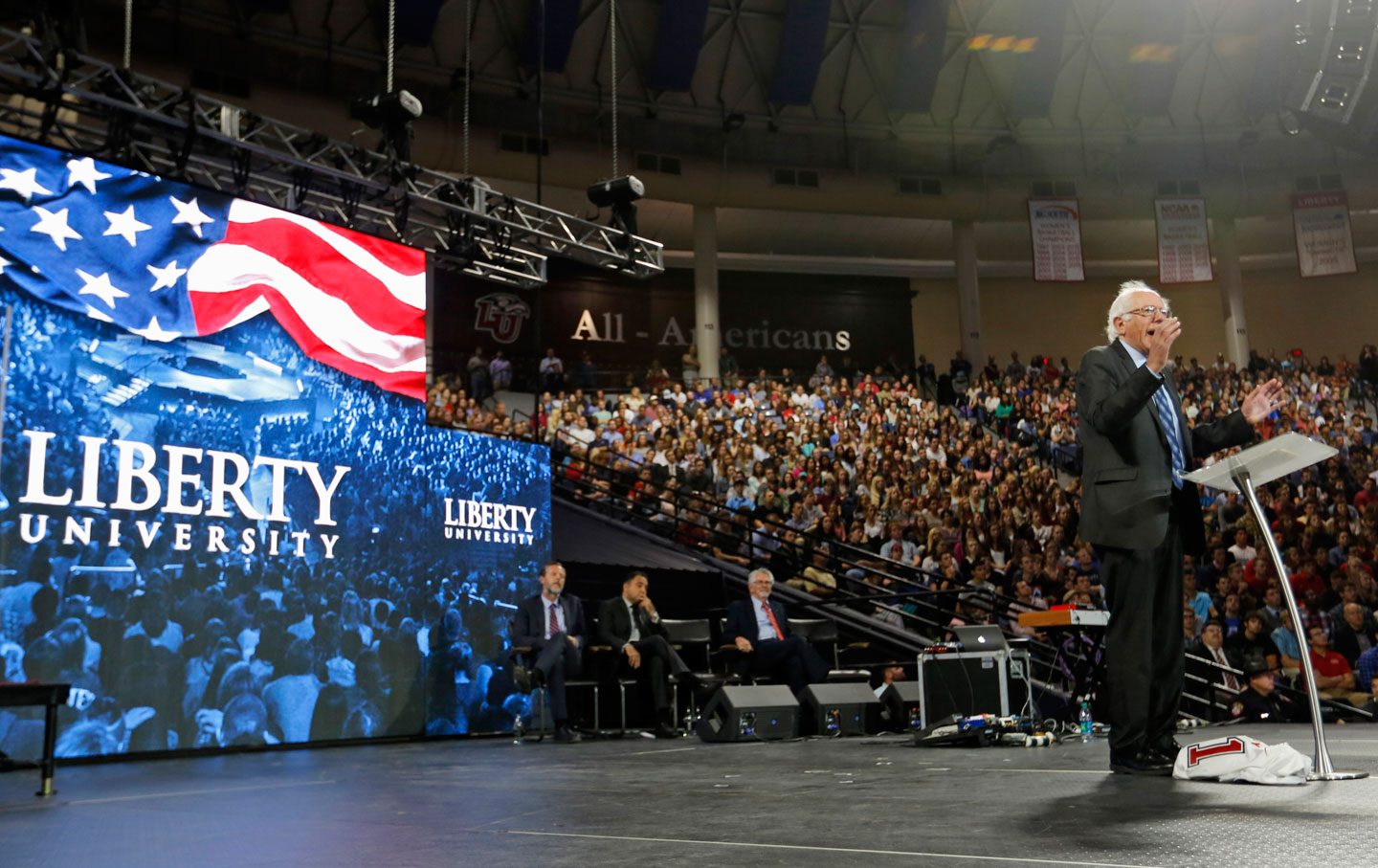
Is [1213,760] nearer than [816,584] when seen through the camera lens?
Yes

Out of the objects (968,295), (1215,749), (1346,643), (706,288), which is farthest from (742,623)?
(968,295)

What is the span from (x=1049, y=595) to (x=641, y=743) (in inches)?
192

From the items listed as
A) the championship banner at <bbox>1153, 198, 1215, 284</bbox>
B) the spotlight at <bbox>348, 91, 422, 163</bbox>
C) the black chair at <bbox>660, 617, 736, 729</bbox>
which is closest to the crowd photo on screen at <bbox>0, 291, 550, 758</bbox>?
the black chair at <bbox>660, 617, 736, 729</bbox>

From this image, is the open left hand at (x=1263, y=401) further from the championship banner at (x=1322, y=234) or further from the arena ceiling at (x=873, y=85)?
the championship banner at (x=1322, y=234)

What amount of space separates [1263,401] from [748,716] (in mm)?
4421

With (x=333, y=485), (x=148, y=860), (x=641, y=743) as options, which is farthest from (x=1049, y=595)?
(x=148, y=860)

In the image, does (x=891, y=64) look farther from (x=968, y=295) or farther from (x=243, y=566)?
(x=243, y=566)

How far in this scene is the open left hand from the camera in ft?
11.1

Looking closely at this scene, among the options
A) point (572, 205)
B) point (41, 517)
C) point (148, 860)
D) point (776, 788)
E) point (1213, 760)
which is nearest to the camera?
point (148, 860)

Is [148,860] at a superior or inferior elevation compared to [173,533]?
inferior

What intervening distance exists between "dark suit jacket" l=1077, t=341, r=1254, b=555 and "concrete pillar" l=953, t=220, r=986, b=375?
18.7m

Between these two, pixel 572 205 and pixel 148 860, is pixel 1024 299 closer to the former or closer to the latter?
pixel 572 205

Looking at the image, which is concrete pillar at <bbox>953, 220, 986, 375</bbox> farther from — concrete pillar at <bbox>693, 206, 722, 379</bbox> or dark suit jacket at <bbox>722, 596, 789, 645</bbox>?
dark suit jacket at <bbox>722, 596, 789, 645</bbox>

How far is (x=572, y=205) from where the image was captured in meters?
20.5
